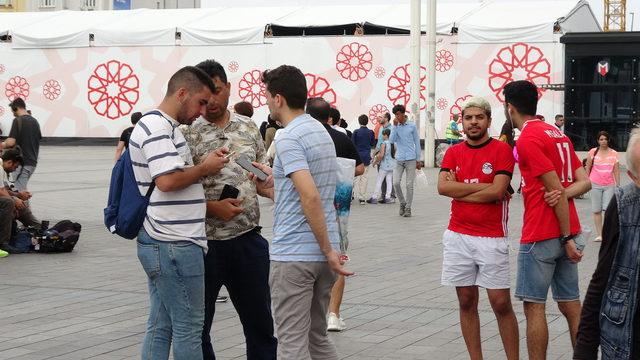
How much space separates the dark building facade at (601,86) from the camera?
34.1 m

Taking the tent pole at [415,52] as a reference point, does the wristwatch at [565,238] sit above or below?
below

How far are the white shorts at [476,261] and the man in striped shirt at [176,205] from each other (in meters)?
1.69

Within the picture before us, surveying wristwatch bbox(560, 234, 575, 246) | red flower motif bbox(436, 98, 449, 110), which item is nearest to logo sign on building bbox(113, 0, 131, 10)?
red flower motif bbox(436, 98, 449, 110)

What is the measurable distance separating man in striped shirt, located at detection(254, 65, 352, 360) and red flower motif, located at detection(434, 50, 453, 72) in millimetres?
31639

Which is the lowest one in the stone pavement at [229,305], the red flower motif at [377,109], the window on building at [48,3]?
the stone pavement at [229,305]

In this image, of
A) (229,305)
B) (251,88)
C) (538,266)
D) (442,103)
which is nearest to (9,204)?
(229,305)

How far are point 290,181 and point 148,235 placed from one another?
2.21 ft

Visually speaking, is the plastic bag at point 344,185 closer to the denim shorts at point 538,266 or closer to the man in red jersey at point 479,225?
the man in red jersey at point 479,225

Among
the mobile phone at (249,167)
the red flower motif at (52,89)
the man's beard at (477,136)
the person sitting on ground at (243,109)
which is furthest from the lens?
the red flower motif at (52,89)

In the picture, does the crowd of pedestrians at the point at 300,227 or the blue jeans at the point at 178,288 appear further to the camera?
the blue jeans at the point at 178,288

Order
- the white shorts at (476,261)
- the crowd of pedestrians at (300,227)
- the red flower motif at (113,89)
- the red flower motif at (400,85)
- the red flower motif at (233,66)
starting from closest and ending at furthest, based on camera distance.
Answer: the crowd of pedestrians at (300,227), the white shorts at (476,261), the red flower motif at (400,85), the red flower motif at (233,66), the red flower motif at (113,89)

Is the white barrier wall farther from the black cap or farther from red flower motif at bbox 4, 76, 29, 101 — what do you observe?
the black cap

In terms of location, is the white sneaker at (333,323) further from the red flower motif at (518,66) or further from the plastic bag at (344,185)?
the red flower motif at (518,66)

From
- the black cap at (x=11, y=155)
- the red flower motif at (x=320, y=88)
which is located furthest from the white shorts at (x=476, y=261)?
the red flower motif at (x=320, y=88)
